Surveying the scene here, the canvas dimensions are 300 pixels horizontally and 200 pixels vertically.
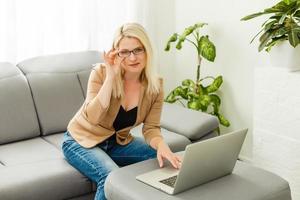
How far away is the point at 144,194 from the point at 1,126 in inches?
46.8

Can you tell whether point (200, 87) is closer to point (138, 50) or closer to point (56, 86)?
point (56, 86)

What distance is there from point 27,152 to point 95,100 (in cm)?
62

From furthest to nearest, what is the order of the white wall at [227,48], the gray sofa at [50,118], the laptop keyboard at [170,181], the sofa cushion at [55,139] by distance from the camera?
1. the white wall at [227,48]
2. the sofa cushion at [55,139]
3. the gray sofa at [50,118]
4. the laptop keyboard at [170,181]

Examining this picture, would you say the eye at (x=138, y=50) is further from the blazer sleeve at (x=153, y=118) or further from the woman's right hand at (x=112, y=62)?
the blazer sleeve at (x=153, y=118)

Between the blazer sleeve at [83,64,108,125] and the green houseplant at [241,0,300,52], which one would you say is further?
the green houseplant at [241,0,300,52]

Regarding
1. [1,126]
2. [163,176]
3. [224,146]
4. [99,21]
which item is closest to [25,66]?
[1,126]

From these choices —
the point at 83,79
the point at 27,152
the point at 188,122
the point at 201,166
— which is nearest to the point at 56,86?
the point at 83,79

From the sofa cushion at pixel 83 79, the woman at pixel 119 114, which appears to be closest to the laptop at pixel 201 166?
the woman at pixel 119 114

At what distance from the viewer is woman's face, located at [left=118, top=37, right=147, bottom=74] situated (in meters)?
2.16

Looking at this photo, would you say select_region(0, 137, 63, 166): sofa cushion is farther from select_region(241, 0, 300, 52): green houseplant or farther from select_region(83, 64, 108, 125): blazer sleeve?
select_region(241, 0, 300, 52): green houseplant

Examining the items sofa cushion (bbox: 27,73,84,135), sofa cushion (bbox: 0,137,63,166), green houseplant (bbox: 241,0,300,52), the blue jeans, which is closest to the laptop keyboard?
the blue jeans

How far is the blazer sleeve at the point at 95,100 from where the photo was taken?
2.17 meters

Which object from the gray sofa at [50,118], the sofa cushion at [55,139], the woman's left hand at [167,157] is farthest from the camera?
the sofa cushion at [55,139]

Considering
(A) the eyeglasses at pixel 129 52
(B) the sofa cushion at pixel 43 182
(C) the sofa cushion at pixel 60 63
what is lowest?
(B) the sofa cushion at pixel 43 182
